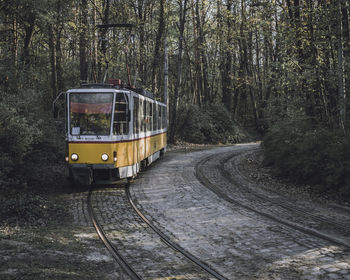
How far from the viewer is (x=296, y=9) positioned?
1420 centimetres

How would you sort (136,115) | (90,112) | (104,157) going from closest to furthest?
(104,157)
(90,112)
(136,115)

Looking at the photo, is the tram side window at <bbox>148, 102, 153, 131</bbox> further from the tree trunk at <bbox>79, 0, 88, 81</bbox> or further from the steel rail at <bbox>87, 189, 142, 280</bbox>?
the tree trunk at <bbox>79, 0, 88, 81</bbox>

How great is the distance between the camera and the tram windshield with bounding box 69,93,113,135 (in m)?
10.9

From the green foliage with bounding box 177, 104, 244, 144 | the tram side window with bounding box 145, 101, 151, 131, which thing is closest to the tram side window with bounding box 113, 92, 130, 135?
the tram side window with bounding box 145, 101, 151, 131

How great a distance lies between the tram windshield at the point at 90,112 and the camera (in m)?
10.9

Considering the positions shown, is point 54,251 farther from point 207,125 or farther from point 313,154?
point 207,125

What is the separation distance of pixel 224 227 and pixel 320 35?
772 centimetres

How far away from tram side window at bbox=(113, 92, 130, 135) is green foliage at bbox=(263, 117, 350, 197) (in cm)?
549

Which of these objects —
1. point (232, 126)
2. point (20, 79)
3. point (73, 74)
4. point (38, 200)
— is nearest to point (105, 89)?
point (38, 200)

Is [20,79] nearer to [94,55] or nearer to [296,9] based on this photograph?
[94,55]

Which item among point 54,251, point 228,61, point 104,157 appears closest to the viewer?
point 54,251

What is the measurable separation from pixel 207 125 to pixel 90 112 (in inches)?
811

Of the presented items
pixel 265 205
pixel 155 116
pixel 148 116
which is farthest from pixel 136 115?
pixel 265 205

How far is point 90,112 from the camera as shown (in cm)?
1090
